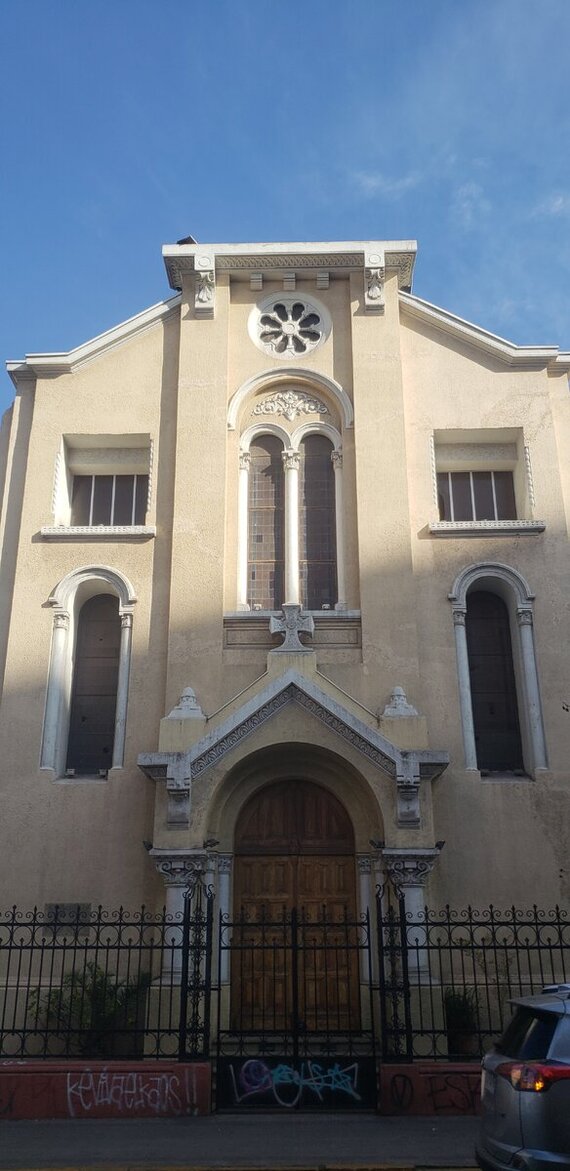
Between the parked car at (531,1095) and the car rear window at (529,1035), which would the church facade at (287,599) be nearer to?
the car rear window at (529,1035)

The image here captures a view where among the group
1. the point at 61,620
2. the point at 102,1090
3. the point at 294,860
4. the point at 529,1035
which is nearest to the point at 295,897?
the point at 294,860

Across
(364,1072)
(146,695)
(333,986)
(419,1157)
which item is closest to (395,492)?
(146,695)

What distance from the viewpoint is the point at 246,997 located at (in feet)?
46.5

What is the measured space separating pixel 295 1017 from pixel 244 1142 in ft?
5.22

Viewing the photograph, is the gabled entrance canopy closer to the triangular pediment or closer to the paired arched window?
the triangular pediment

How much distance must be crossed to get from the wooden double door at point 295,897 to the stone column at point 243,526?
3499 mm

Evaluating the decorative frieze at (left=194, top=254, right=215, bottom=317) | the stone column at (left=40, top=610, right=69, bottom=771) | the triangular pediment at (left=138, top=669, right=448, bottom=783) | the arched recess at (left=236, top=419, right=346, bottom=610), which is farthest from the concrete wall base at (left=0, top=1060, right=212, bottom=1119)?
the decorative frieze at (left=194, top=254, right=215, bottom=317)

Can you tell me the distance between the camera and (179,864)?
13.8 metres

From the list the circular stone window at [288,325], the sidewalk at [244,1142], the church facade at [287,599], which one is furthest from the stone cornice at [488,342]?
the sidewalk at [244,1142]

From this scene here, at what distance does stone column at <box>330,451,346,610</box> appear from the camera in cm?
1667

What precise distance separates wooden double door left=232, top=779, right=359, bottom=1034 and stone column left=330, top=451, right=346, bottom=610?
3.39 m

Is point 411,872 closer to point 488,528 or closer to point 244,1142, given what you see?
point 244,1142

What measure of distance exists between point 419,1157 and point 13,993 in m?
7.43

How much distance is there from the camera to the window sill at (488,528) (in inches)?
664
